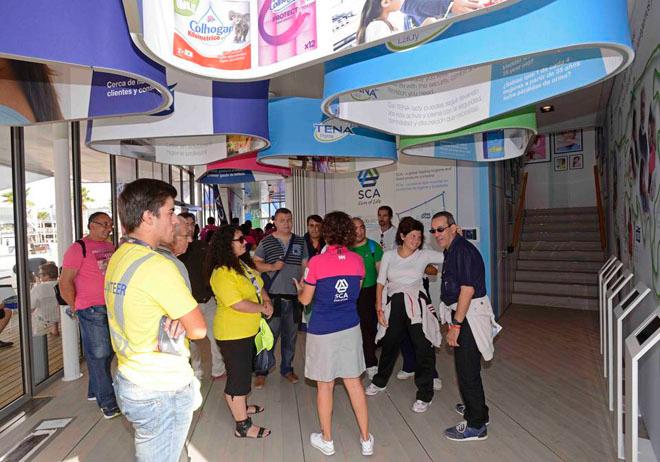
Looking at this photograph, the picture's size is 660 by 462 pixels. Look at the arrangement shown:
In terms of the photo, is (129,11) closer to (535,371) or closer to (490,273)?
(535,371)

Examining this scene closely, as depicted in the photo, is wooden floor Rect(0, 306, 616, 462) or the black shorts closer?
wooden floor Rect(0, 306, 616, 462)

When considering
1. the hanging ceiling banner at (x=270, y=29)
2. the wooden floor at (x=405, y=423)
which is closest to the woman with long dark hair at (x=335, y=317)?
the wooden floor at (x=405, y=423)

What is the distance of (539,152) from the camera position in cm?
1237

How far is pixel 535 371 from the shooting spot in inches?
175

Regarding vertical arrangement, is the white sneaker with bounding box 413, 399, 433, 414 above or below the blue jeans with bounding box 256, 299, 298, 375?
below

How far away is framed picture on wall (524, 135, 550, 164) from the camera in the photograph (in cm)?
1224

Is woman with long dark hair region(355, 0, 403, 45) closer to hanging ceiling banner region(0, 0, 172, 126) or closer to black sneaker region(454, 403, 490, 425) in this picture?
hanging ceiling banner region(0, 0, 172, 126)

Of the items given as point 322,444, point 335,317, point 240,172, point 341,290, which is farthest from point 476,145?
point 240,172

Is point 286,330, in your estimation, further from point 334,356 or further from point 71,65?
point 71,65

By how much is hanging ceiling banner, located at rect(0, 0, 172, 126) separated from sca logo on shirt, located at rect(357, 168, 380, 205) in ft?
16.9

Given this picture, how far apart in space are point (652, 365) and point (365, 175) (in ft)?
16.2

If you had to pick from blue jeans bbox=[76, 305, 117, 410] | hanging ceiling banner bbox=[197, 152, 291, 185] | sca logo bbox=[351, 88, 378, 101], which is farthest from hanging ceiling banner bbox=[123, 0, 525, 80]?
hanging ceiling banner bbox=[197, 152, 291, 185]

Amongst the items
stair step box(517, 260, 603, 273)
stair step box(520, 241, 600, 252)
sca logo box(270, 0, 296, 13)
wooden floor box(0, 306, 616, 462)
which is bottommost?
wooden floor box(0, 306, 616, 462)

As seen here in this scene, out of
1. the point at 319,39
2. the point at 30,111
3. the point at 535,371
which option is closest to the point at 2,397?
the point at 30,111
